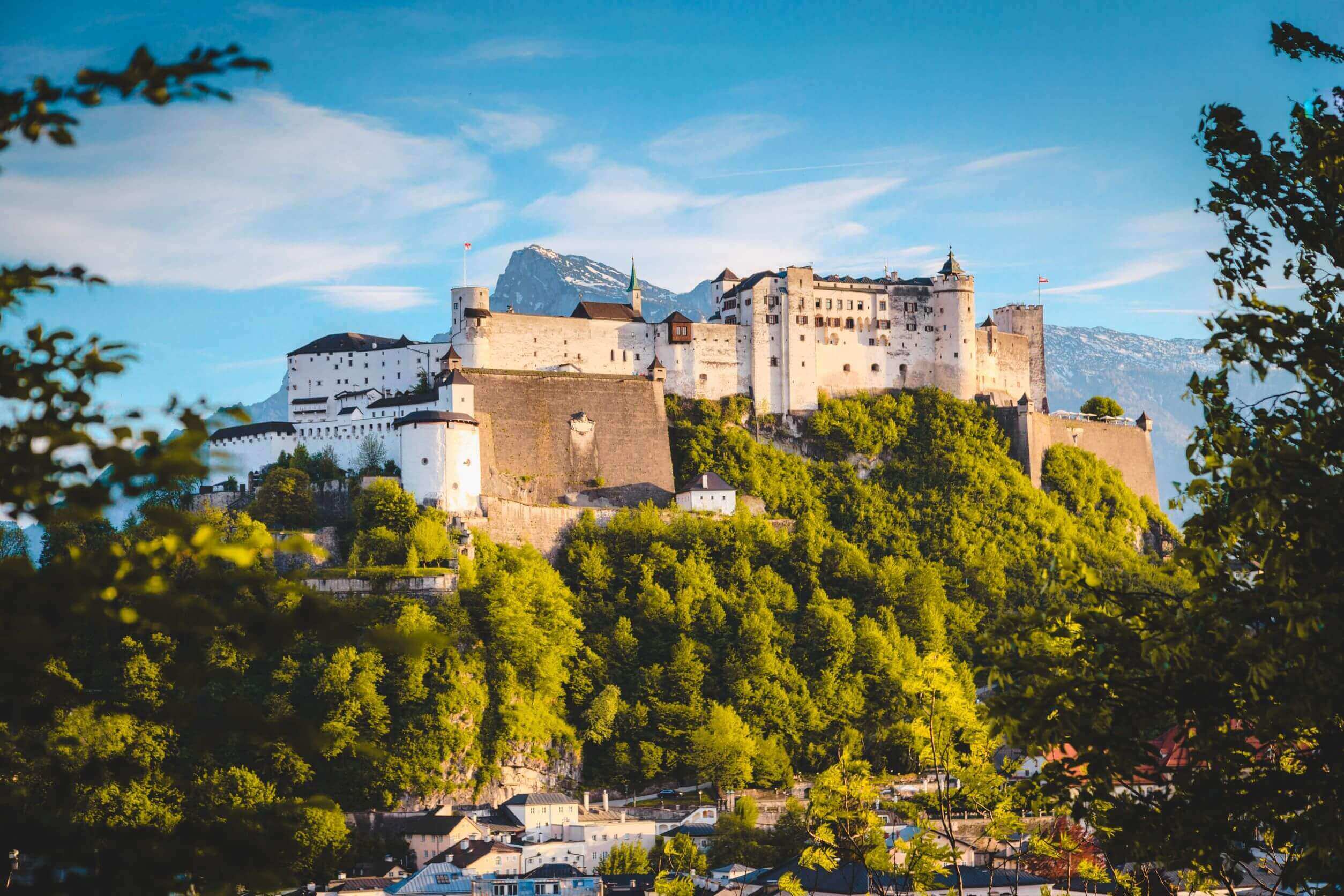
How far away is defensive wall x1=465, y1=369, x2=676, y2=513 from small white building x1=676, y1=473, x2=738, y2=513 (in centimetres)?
75

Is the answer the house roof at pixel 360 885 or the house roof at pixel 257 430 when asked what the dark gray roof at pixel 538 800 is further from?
the house roof at pixel 257 430

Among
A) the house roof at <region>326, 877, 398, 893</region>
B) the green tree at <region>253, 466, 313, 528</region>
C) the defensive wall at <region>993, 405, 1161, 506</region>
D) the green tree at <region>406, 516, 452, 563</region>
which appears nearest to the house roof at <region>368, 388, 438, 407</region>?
the green tree at <region>253, 466, 313, 528</region>

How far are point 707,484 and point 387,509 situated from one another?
13.3 metres

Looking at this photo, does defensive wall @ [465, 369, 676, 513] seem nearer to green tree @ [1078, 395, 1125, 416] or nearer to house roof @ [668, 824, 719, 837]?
house roof @ [668, 824, 719, 837]

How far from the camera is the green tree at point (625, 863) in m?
44.2

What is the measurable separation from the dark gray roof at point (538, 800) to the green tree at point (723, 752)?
4009 mm

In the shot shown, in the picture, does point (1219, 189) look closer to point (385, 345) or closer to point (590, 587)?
point (590, 587)

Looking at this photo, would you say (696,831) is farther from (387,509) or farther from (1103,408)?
(1103,408)

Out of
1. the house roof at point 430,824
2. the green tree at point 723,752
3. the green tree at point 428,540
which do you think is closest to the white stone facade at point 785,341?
the green tree at point 428,540

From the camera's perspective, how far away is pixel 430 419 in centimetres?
5178

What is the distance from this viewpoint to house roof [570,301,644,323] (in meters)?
61.8

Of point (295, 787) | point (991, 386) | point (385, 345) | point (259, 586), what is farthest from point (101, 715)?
point (991, 386)

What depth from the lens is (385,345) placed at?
190 feet

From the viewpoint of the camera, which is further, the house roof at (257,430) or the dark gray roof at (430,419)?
the house roof at (257,430)
